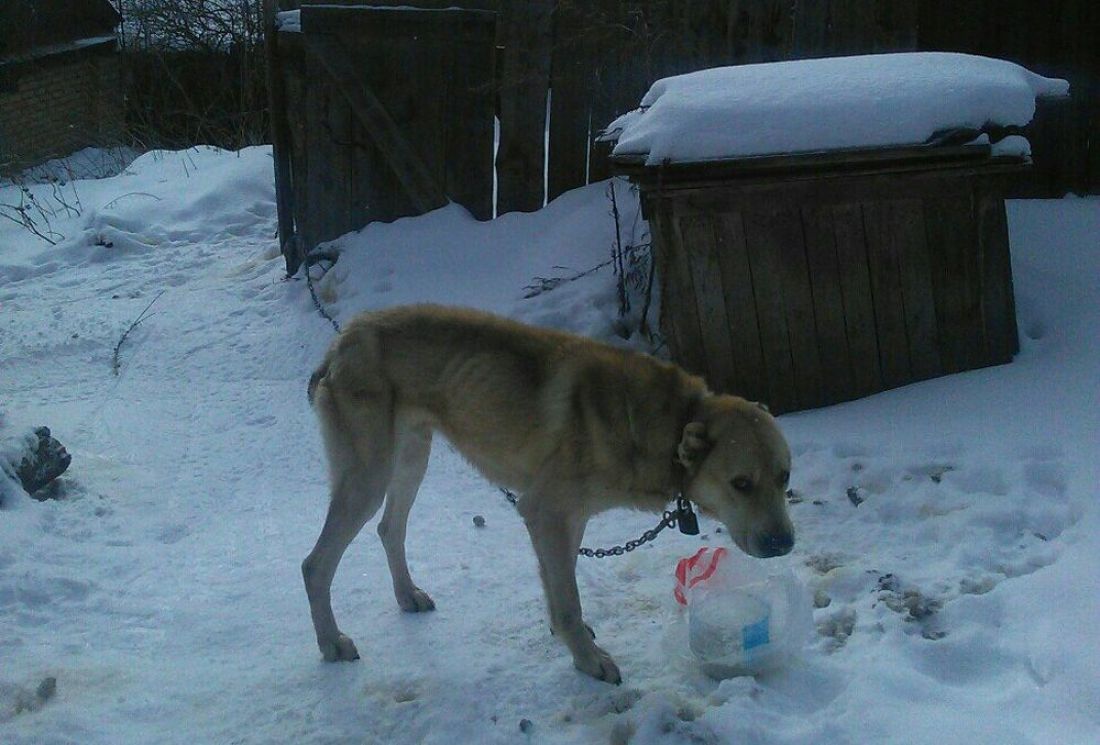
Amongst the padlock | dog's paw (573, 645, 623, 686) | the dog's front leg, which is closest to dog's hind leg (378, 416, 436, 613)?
the dog's front leg

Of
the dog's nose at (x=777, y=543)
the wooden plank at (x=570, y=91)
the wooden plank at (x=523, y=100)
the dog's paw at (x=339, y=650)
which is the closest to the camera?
the dog's nose at (x=777, y=543)

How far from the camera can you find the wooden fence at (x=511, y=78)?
24.8ft

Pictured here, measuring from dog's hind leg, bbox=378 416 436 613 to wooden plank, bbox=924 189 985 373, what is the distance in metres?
3.13

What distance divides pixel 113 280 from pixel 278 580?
20.4ft

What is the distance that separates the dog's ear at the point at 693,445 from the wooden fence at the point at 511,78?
4826mm

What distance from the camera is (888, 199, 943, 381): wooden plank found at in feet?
19.5

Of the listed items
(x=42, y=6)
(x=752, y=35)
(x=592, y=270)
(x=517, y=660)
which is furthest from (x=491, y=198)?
(x=42, y=6)

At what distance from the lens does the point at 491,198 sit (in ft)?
30.1

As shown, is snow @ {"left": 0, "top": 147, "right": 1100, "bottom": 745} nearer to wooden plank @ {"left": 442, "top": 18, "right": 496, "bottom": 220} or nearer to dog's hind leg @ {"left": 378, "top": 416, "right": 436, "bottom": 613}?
dog's hind leg @ {"left": 378, "top": 416, "right": 436, "bottom": 613}

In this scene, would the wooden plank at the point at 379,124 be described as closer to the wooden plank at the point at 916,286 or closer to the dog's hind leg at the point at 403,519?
the wooden plank at the point at 916,286

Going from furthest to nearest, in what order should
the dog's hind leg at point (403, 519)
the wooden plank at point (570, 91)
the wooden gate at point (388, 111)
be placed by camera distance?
the wooden gate at point (388, 111) → the wooden plank at point (570, 91) → the dog's hind leg at point (403, 519)

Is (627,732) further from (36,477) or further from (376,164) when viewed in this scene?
(376,164)

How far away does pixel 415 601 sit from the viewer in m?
4.75

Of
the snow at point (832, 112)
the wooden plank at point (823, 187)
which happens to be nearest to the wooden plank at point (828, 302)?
the wooden plank at point (823, 187)
